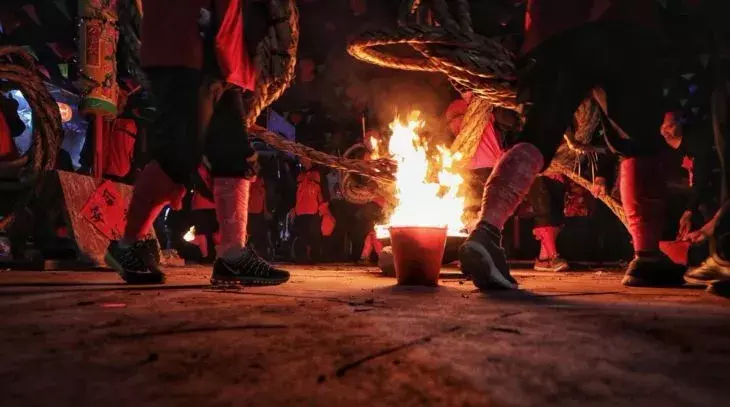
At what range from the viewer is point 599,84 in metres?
2.71

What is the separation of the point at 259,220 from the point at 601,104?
9211 millimetres

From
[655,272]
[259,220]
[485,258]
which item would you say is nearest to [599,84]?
[655,272]

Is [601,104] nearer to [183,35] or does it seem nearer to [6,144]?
[183,35]

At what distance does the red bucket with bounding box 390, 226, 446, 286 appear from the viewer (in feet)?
9.07

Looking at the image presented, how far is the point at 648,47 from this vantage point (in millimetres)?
2748

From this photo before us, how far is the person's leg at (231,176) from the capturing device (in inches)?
108

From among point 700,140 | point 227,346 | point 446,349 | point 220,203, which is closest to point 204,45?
point 220,203

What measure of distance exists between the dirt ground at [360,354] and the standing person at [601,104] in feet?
2.24

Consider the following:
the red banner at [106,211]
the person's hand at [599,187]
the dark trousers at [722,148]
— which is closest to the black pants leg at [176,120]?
the dark trousers at [722,148]

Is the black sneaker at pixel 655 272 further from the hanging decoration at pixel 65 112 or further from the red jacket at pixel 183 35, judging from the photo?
the hanging decoration at pixel 65 112

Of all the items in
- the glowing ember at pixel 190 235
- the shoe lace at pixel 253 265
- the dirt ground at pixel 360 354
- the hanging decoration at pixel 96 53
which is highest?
the hanging decoration at pixel 96 53

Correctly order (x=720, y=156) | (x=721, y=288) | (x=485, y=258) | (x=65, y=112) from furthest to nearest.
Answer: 1. (x=65, y=112)
2. (x=720, y=156)
3. (x=485, y=258)
4. (x=721, y=288)

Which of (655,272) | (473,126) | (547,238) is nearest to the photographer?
(655,272)

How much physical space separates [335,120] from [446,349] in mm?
12820
